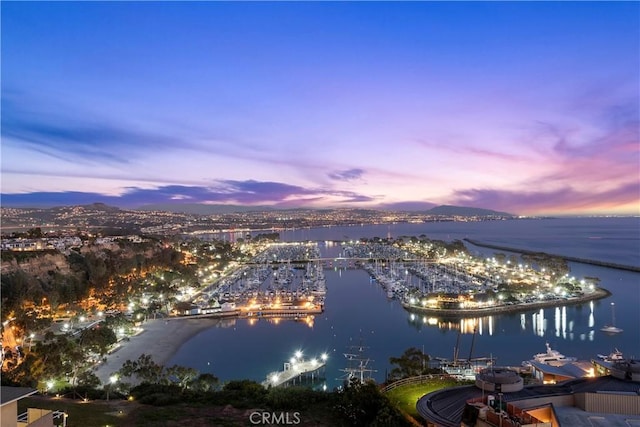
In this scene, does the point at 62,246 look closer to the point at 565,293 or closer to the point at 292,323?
the point at 292,323

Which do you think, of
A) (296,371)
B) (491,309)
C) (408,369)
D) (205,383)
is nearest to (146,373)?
(205,383)

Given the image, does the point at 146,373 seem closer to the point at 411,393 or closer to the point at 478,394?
the point at 411,393

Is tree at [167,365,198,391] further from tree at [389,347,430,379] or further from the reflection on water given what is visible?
the reflection on water

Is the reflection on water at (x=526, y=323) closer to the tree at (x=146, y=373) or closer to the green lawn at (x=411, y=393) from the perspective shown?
the green lawn at (x=411, y=393)

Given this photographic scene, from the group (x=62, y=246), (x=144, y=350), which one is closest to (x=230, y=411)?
(x=144, y=350)

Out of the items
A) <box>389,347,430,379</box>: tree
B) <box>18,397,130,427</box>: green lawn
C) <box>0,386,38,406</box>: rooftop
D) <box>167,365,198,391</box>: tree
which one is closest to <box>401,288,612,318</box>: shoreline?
<box>389,347,430,379</box>: tree
